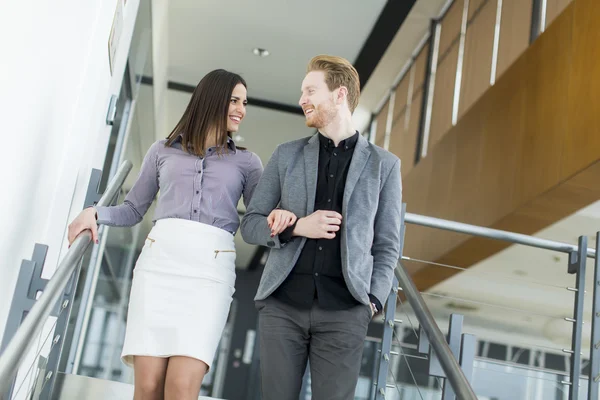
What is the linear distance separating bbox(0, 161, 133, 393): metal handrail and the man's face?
0.75 m

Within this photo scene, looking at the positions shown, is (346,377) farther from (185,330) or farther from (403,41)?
(403,41)

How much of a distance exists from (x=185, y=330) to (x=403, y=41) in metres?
7.02

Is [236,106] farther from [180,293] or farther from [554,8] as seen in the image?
[554,8]

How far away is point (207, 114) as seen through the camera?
2420 mm

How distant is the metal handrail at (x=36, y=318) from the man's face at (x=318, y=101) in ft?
2.45

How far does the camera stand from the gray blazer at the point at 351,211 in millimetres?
2006

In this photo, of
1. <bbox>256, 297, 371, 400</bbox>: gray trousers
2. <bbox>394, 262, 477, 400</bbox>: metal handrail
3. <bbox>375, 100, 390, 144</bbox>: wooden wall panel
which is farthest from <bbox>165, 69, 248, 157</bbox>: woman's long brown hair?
<bbox>375, 100, 390, 144</bbox>: wooden wall panel

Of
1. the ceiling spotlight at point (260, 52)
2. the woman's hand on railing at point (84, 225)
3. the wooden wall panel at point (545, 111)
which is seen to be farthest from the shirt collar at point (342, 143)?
the ceiling spotlight at point (260, 52)

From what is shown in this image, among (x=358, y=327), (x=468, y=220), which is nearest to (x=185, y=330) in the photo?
(x=358, y=327)

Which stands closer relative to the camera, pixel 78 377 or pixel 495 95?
pixel 78 377

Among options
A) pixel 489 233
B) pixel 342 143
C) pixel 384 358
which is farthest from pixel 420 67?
pixel 342 143

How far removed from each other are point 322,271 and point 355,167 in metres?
0.33

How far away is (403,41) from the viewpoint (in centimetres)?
857

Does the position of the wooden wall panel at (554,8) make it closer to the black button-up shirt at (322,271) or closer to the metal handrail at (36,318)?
the black button-up shirt at (322,271)
